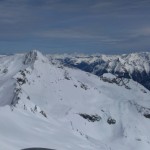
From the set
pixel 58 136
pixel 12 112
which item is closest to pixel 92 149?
pixel 58 136

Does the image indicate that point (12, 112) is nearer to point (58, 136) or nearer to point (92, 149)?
point (58, 136)

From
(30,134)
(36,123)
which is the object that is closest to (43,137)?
(30,134)

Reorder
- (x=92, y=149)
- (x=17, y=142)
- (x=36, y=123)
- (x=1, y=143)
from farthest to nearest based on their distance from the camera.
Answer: (x=36, y=123)
(x=92, y=149)
(x=17, y=142)
(x=1, y=143)

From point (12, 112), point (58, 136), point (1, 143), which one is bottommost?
point (1, 143)

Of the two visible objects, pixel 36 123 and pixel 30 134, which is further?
pixel 36 123

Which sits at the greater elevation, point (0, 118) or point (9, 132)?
point (0, 118)

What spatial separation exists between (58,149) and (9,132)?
8135mm

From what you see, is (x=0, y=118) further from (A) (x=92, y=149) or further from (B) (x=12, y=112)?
(A) (x=92, y=149)

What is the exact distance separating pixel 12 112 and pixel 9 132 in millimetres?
18437

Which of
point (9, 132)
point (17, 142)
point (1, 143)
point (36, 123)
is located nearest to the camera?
point (1, 143)

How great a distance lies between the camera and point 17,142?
188 feet

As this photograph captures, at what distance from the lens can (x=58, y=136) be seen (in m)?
73.6

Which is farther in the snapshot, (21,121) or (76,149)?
(21,121)

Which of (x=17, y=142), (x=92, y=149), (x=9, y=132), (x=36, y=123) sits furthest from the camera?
(x=36, y=123)
